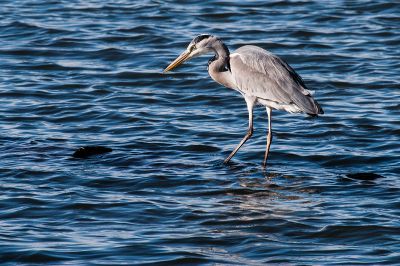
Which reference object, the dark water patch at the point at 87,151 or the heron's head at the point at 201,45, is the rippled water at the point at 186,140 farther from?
the heron's head at the point at 201,45

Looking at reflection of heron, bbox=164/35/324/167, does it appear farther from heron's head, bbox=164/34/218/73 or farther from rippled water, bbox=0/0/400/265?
rippled water, bbox=0/0/400/265

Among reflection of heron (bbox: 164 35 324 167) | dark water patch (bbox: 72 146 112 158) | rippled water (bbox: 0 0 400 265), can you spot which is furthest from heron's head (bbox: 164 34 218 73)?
dark water patch (bbox: 72 146 112 158)

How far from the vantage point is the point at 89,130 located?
11219mm

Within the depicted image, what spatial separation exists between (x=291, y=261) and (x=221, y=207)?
5.07 feet

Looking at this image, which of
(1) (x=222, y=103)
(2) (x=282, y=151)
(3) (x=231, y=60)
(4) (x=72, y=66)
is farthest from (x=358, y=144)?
(4) (x=72, y=66)

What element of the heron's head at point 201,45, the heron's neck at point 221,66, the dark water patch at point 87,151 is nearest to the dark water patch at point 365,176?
the heron's neck at point 221,66

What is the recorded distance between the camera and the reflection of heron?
396 inches

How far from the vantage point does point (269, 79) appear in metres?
10.2

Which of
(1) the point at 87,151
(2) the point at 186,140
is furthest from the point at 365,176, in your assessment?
(1) the point at 87,151

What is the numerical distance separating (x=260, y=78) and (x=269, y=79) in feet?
0.31

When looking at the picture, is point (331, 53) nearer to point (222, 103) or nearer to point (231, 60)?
point (222, 103)

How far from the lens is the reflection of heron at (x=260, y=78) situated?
10047 mm

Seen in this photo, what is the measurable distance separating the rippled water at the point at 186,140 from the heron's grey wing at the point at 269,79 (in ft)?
2.00

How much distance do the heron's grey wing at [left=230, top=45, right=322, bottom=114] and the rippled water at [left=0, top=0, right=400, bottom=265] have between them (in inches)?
24.0
